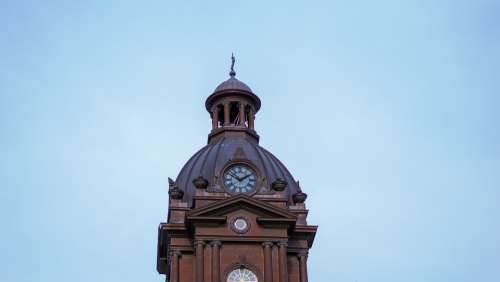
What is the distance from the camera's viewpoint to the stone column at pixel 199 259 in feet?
182

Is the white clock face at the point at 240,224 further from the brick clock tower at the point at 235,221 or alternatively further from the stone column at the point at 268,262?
the stone column at the point at 268,262

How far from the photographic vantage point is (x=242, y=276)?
56.2 m

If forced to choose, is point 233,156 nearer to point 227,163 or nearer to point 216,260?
point 227,163

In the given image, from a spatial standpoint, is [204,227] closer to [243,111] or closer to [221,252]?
[221,252]

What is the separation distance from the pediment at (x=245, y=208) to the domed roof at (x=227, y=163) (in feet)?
8.68

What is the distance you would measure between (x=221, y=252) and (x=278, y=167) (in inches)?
350

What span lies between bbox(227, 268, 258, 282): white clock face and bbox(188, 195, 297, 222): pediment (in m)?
3.01

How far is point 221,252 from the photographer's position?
56.7 meters

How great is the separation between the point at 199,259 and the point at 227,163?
670cm

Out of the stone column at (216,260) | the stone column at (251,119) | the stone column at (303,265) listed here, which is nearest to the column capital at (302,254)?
the stone column at (303,265)

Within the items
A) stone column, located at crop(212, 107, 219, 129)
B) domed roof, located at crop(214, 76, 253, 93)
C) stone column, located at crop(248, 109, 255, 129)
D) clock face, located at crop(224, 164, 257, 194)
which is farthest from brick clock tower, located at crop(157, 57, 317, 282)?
domed roof, located at crop(214, 76, 253, 93)

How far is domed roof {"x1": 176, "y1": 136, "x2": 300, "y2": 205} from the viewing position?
199 feet

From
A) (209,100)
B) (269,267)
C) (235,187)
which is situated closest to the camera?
(269,267)

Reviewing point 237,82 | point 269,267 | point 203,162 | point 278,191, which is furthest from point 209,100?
point 269,267
